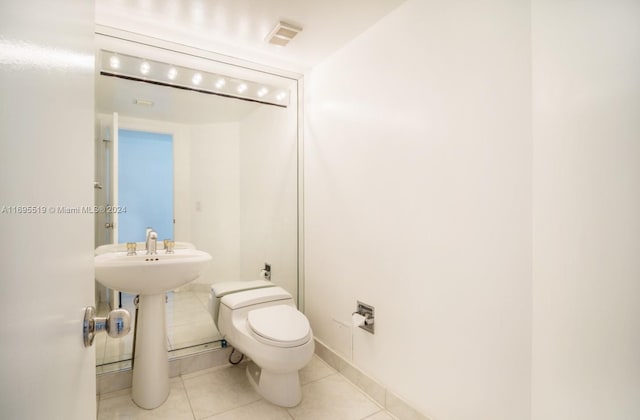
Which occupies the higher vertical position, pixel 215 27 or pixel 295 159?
pixel 215 27

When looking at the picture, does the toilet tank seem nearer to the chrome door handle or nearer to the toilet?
the toilet

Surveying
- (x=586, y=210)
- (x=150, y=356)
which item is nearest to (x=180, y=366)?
(x=150, y=356)

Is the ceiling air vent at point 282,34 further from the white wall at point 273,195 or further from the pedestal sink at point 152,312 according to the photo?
the pedestal sink at point 152,312

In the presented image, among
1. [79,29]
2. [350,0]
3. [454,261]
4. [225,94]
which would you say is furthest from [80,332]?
[225,94]

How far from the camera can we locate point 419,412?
158 centimetres

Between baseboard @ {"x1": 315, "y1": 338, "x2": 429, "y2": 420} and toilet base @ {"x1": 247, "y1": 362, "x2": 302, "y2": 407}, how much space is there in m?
0.38

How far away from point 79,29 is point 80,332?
2.02 ft

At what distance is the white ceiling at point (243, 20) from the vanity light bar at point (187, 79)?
0.58 feet

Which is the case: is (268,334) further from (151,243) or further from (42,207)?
(42,207)

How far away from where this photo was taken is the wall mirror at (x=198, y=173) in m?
2.01

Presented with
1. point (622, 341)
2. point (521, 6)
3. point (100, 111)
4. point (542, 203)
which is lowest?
point (622, 341)

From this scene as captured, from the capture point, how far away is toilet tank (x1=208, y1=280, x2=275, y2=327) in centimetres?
221

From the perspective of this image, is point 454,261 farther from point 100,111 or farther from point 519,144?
point 100,111

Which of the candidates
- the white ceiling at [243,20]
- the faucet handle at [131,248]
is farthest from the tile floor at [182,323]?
the white ceiling at [243,20]
